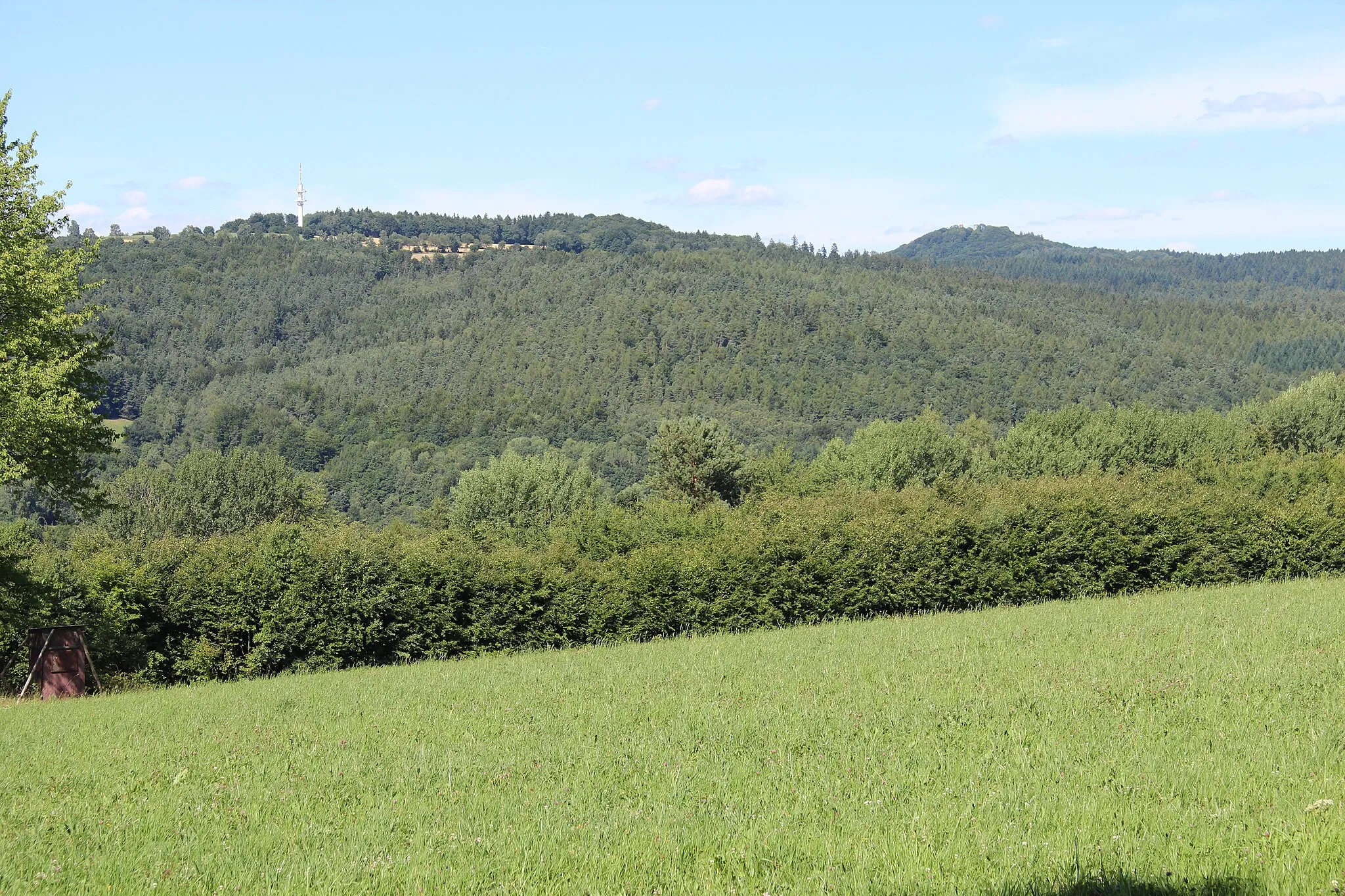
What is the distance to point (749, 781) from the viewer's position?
9.10 m

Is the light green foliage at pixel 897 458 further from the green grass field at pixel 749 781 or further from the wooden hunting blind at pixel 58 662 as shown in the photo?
the green grass field at pixel 749 781

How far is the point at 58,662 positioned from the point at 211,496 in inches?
2306

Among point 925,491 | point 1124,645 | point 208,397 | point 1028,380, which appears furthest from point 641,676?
point 208,397

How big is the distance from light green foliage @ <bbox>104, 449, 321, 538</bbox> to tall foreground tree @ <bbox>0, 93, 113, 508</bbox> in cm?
5075

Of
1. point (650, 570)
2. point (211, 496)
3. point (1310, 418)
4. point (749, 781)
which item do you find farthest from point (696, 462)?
point (749, 781)

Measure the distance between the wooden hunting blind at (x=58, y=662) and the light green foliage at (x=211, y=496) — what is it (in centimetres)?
5342

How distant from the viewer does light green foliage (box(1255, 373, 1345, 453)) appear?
7000 cm

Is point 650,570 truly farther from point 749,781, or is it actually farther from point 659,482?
point 659,482

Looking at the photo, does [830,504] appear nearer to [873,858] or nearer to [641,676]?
[641,676]

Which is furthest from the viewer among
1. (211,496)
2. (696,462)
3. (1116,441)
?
(211,496)

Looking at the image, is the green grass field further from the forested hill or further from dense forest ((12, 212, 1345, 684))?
the forested hill

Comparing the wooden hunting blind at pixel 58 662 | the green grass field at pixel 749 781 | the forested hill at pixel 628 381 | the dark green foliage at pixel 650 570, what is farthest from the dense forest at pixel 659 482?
the green grass field at pixel 749 781

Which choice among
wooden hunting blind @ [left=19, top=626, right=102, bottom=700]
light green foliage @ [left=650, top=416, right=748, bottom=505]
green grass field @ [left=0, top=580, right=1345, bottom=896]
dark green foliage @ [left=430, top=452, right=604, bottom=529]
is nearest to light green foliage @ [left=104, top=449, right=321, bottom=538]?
dark green foliage @ [left=430, top=452, right=604, bottom=529]

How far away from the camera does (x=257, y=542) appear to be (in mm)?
25188
